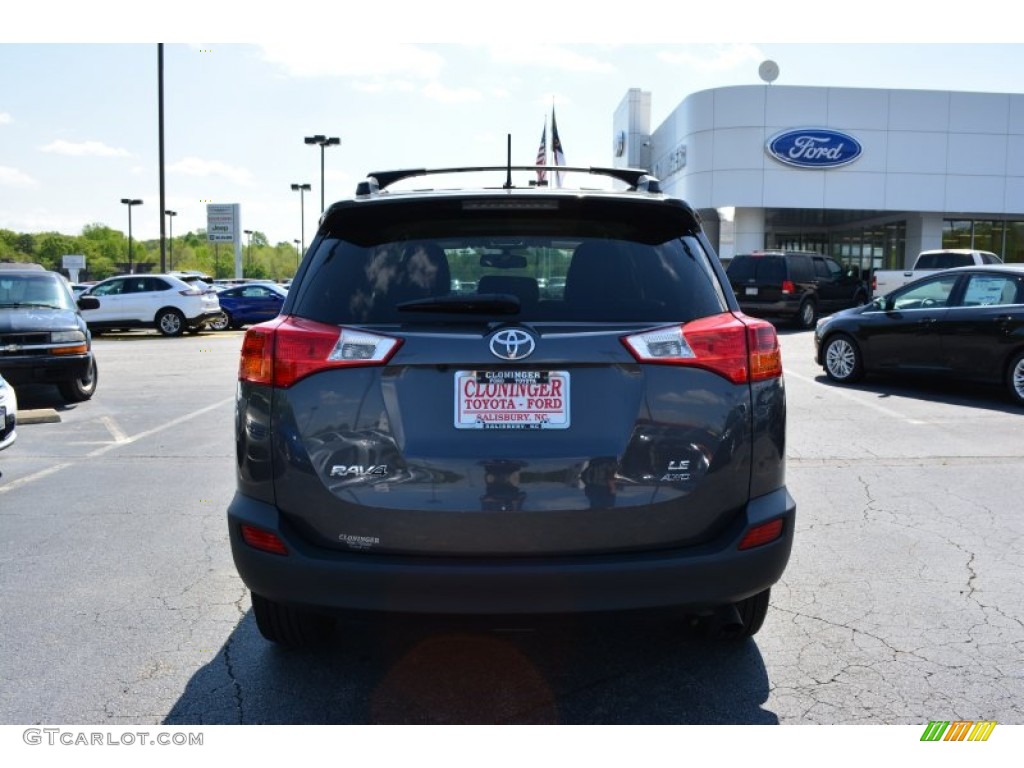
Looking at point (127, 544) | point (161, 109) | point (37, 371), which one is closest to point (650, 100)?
point (161, 109)

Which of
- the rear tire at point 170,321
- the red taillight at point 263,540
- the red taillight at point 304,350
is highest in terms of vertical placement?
the red taillight at point 304,350

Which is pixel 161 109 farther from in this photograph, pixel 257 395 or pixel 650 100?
pixel 257 395

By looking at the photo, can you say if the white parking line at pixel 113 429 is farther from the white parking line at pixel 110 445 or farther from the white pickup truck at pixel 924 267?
the white pickup truck at pixel 924 267

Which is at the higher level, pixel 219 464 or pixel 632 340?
pixel 632 340

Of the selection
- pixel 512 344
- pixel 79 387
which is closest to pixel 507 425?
pixel 512 344

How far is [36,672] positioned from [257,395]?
151 centimetres

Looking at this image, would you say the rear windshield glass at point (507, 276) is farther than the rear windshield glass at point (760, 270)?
No

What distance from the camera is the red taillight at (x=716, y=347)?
297 cm

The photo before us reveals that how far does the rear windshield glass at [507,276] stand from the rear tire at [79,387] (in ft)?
30.5

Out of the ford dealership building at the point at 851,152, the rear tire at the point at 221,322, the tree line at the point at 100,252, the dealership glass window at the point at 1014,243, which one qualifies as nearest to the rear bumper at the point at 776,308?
the ford dealership building at the point at 851,152

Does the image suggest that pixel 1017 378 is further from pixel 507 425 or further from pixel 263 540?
pixel 263 540

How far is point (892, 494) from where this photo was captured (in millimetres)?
6523

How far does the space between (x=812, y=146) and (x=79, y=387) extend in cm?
3083

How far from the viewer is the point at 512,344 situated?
2914 mm
